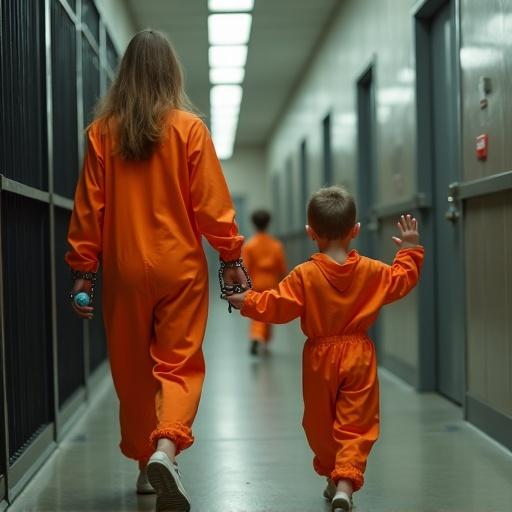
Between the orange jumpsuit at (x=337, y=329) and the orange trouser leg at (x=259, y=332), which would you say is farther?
the orange trouser leg at (x=259, y=332)

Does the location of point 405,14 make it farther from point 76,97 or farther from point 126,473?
point 126,473

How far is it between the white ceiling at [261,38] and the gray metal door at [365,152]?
182 centimetres

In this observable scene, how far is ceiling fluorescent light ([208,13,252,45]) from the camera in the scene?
10.5 m

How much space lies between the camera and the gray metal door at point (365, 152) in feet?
27.6

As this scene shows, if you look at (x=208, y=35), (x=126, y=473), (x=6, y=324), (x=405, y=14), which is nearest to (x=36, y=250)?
(x=6, y=324)

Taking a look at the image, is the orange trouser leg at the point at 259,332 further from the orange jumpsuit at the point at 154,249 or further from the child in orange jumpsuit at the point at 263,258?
the orange jumpsuit at the point at 154,249

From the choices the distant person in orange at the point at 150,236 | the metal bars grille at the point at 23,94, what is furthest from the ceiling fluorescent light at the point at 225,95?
the distant person in orange at the point at 150,236

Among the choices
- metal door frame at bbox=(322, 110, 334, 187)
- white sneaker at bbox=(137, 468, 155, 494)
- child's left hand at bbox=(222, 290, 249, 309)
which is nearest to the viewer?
child's left hand at bbox=(222, 290, 249, 309)

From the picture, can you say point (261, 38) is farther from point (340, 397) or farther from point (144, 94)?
point (340, 397)

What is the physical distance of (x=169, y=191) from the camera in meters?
3.30

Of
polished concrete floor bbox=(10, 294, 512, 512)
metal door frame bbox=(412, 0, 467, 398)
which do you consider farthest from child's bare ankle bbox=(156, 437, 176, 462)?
metal door frame bbox=(412, 0, 467, 398)

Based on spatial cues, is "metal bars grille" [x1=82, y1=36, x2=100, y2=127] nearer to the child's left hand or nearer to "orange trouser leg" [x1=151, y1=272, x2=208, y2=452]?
"orange trouser leg" [x1=151, y1=272, x2=208, y2=452]

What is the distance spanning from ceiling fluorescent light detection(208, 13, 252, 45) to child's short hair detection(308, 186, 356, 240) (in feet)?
24.9

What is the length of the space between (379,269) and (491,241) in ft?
5.35
